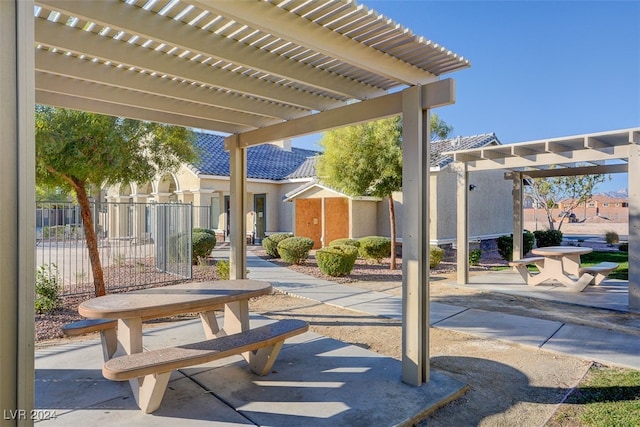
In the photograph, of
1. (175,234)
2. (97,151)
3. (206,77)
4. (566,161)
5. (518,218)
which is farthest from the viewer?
(518,218)

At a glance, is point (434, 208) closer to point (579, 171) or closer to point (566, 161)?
point (579, 171)

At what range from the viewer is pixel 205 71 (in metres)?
4.59

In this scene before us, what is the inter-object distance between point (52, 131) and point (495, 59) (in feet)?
56.3

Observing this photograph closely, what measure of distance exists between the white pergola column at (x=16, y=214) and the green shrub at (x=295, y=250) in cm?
1200

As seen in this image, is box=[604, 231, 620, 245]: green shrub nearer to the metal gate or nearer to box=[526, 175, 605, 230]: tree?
box=[526, 175, 605, 230]: tree

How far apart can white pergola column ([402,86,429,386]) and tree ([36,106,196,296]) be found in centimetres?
567

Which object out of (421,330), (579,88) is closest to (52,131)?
(421,330)

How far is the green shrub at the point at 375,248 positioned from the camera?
14.5 metres

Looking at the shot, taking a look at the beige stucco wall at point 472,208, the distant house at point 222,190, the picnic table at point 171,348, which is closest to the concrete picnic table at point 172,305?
the picnic table at point 171,348

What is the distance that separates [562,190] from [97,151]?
86.4 ft

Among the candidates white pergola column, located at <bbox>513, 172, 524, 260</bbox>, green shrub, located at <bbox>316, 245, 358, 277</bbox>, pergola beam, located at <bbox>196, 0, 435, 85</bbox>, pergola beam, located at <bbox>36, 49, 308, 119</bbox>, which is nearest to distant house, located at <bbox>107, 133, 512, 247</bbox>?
white pergola column, located at <bbox>513, 172, 524, 260</bbox>

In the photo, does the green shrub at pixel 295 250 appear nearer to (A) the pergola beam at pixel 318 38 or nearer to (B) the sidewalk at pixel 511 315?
(B) the sidewalk at pixel 511 315

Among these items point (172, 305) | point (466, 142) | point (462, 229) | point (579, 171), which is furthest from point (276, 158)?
point (172, 305)

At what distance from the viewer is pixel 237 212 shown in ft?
23.2
